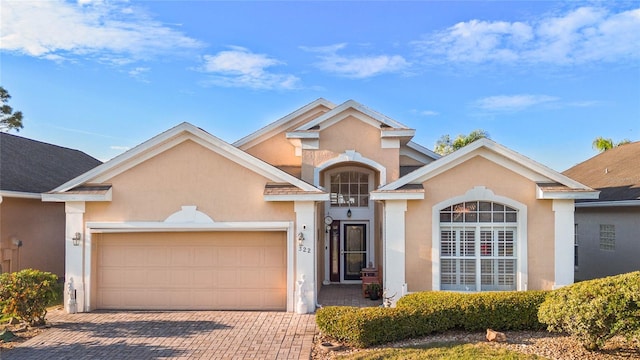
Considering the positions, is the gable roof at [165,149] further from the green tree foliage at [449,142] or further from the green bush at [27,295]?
the green tree foliage at [449,142]

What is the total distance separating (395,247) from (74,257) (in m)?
8.46

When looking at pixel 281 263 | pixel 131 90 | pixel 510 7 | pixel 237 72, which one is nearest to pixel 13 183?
pixel 131 90

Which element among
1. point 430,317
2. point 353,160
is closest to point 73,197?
point 353,160

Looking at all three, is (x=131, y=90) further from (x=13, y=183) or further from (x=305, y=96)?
(x=305, y=96)

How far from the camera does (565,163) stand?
29141 mm

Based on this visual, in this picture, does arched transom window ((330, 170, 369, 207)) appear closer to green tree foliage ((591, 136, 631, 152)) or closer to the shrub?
the shrub

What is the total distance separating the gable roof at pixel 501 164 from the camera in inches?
460

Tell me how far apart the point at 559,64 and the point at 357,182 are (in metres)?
7.95

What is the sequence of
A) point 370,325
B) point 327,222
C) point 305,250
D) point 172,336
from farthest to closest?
point 327,222, point 305,250, point 172,336, point 370,325

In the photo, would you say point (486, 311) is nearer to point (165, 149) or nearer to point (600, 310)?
point (600, 310)

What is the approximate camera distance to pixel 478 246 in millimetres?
11992

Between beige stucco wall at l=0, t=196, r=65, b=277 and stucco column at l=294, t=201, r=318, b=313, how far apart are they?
9.00 meters

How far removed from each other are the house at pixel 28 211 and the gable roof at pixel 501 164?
436 inches

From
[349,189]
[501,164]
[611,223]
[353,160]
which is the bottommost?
[611,223]
